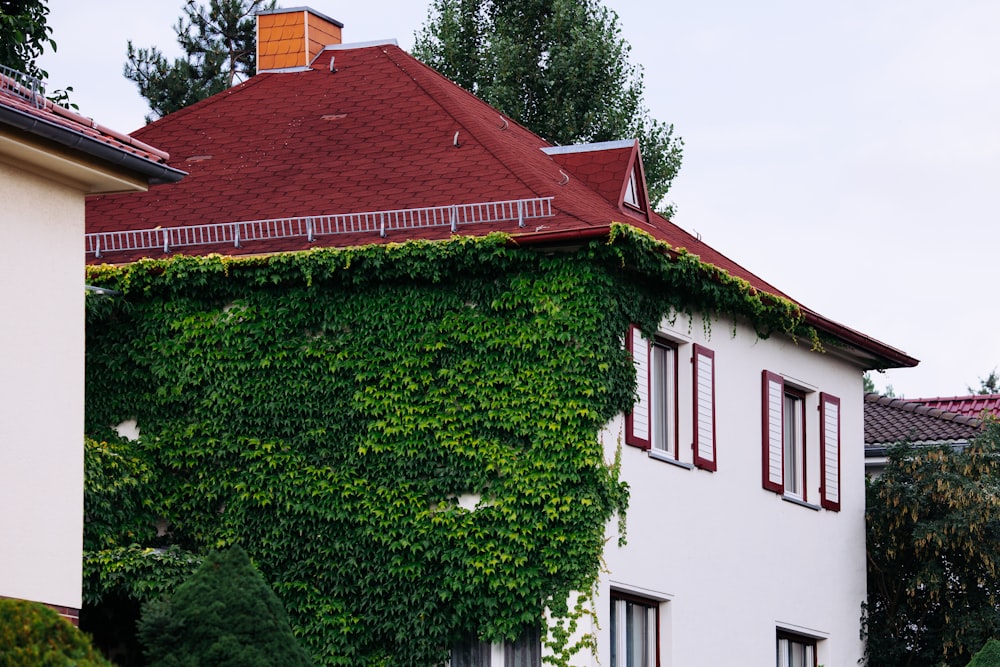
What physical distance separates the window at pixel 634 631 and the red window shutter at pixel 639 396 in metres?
1.77

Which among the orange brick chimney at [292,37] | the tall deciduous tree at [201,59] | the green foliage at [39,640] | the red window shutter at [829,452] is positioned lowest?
the green foliage at [39,640]

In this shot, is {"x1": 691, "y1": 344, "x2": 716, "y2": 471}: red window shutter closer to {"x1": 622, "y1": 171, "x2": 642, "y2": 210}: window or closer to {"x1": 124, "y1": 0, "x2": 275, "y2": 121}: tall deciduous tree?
{"x1": 622, "y1": 171, "x2": 642, "y2": 210}: window

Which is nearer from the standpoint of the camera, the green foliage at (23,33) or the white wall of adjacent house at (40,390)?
the white wall of adjacent house at (40,390)

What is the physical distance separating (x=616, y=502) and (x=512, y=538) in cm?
126

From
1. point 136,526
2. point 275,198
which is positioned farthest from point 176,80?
Result: point 136,526

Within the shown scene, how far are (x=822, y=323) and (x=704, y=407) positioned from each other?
129 inches

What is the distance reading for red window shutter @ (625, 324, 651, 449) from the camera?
70.0ft

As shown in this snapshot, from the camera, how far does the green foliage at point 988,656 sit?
24266 mm

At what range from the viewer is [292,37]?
89.6 ft

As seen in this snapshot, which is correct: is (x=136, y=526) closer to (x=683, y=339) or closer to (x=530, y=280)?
(x=530, y=280)

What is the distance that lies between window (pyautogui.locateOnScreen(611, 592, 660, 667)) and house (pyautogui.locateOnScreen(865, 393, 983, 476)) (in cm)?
851

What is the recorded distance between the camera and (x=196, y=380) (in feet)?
72.5

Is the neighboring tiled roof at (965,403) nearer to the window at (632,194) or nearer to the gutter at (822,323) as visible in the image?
the gutter at (822,323)

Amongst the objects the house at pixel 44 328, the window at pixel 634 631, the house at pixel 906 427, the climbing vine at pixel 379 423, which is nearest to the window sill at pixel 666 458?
the climbing vine at pixel 379 423
